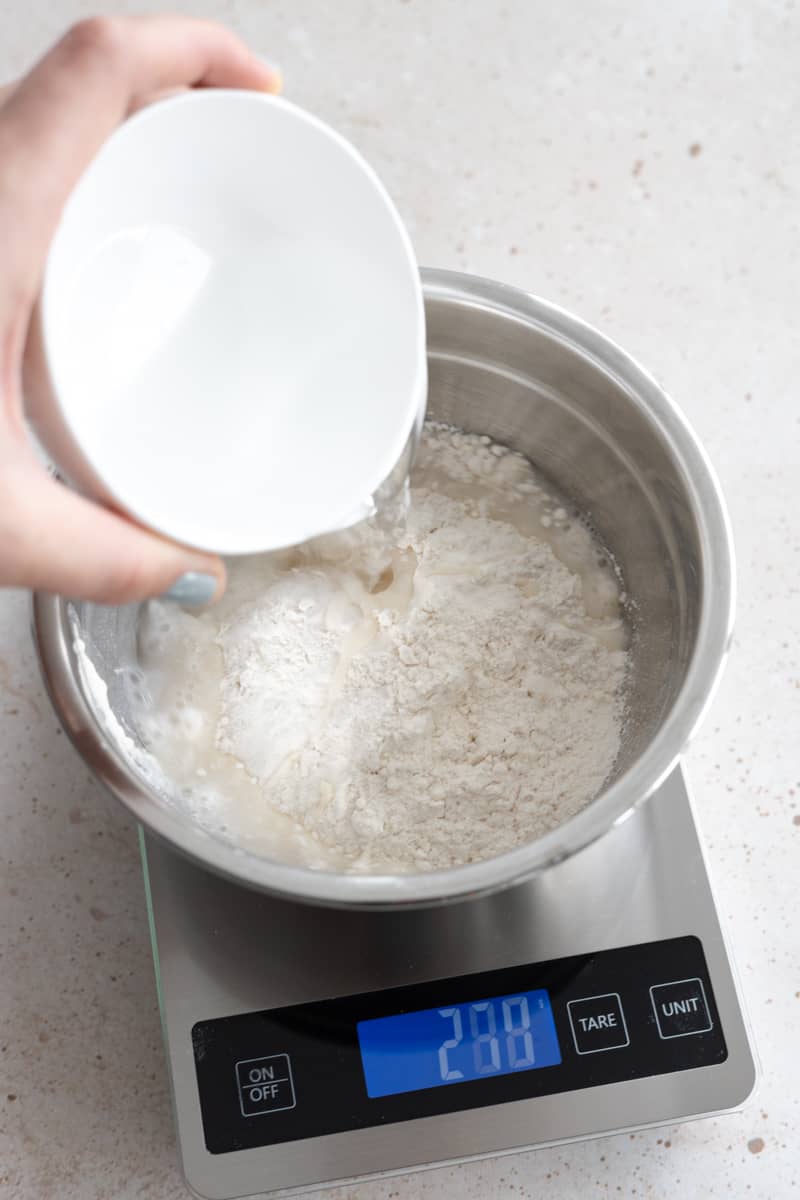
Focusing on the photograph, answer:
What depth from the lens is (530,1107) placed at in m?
0.87

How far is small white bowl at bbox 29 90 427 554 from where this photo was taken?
0.65 m

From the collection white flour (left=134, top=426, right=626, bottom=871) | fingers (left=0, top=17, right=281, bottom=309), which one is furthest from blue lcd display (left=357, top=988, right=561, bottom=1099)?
fingers (left=0, top=17, right=281, bottom=309)

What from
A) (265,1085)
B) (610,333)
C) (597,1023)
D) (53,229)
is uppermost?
(53,229)

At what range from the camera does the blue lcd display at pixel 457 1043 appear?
0.87 metres

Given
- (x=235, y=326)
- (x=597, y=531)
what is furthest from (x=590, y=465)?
(x=235, y=326)

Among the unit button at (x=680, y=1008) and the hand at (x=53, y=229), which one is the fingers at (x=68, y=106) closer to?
the hand at (x=53, y=229)

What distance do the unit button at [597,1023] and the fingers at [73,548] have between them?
530mm

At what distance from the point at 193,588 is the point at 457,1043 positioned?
18.4 inches

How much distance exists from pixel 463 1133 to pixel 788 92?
3.92 feet

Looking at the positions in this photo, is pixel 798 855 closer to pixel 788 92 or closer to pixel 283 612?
pixel 283 612

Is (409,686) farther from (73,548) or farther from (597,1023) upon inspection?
(73,548)

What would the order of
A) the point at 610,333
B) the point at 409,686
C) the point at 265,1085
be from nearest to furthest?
the point at 265,1085
the point at 409,686
the point at 610,333

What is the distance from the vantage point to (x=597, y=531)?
1.07m

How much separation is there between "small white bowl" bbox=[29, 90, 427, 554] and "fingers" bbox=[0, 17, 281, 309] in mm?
16
